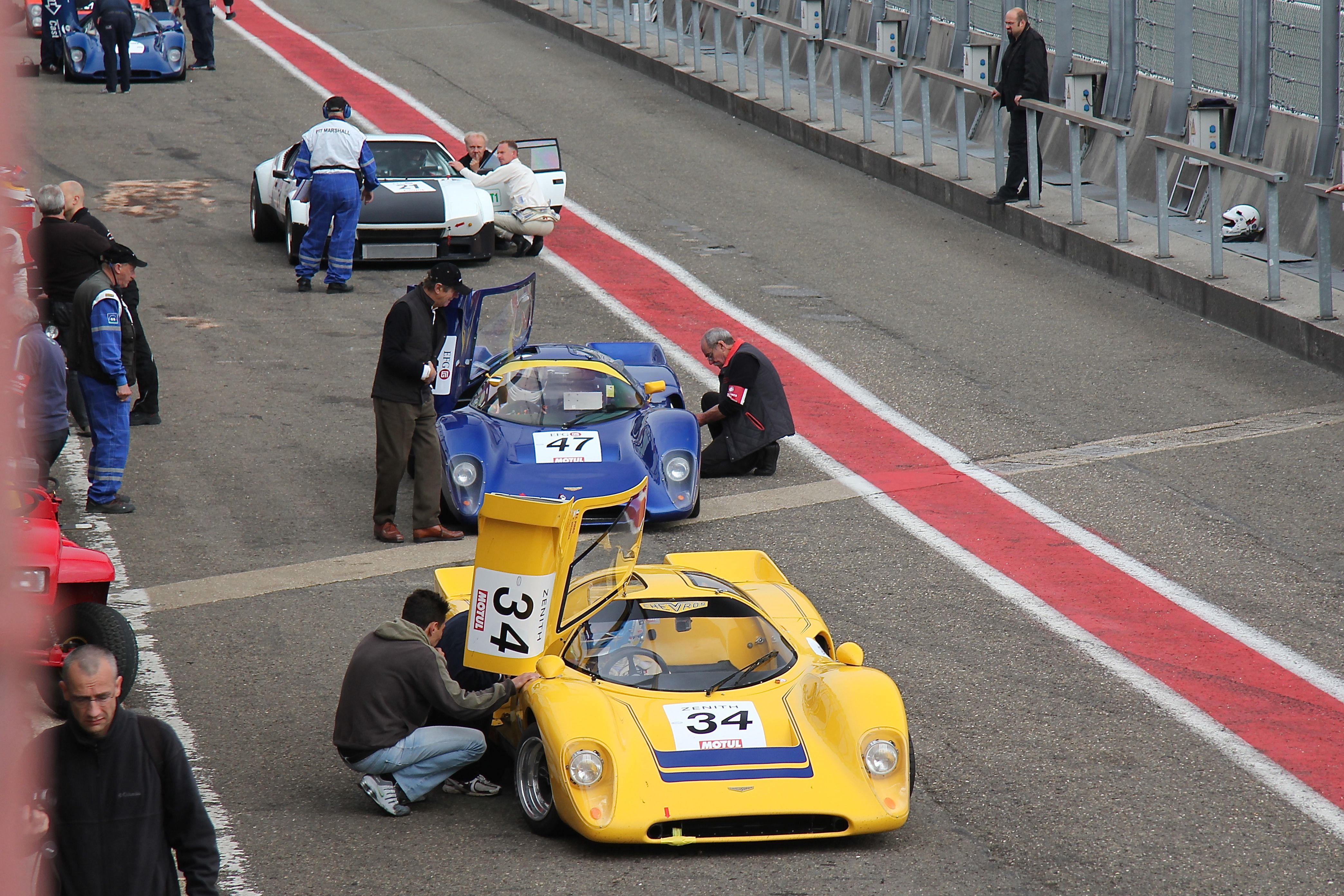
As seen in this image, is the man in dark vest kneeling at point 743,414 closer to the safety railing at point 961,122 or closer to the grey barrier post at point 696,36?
the safety railing at point 961,122

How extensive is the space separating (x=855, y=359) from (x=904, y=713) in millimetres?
8231

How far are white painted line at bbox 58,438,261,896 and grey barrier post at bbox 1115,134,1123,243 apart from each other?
10787 millimetres

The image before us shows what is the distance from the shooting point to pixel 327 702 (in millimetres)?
8367

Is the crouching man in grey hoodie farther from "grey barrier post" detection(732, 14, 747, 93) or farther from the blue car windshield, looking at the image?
"grey barrier post" detection(732, 14, 747, 93)

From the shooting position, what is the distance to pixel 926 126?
2086 cm

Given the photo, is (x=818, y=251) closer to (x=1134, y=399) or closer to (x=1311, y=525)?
(x=1134, y=399)

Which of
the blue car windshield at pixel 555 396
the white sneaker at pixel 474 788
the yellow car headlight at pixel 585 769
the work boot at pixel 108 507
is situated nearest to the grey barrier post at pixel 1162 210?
the blue car windshield at pixel 555 396

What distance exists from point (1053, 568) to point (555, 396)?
12.7ft

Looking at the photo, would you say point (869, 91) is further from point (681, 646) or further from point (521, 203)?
point (681, 646)

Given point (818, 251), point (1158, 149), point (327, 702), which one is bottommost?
point (327, 702)

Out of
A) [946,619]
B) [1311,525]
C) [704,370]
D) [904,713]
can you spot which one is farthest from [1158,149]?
[904,713]

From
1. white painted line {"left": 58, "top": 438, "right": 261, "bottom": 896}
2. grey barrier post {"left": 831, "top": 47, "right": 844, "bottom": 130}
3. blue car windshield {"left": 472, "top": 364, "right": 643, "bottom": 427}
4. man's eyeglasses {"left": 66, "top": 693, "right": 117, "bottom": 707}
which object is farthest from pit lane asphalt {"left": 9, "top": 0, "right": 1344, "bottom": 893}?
man's eyeglasses {"left": 66, "top": 693, "right": 117, "bottom": 707}

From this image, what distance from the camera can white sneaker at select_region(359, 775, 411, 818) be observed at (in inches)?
277

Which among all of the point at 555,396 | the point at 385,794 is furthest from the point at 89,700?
the point at 555,396
